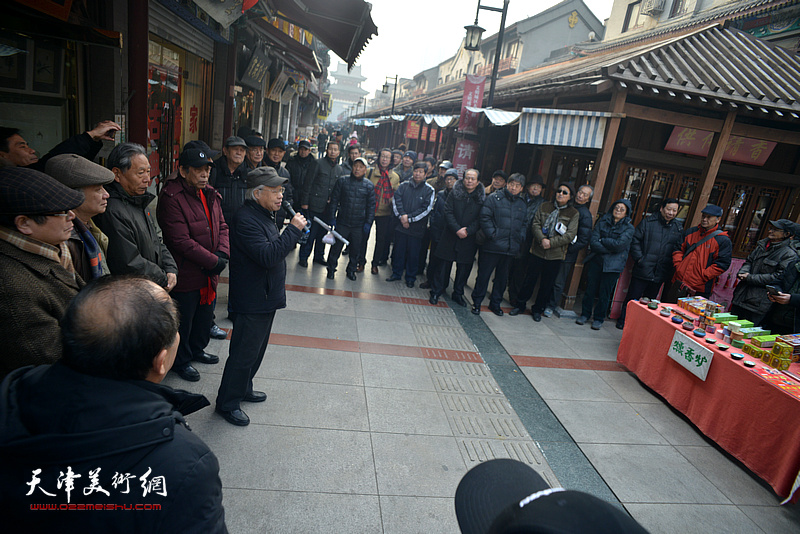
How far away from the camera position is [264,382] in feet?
13.9

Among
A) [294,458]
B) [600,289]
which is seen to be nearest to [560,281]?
[600,289]

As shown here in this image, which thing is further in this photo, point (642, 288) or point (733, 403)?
point (642, 288)

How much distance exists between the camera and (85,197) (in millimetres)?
2549

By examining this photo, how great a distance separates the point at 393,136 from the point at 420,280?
1980cm

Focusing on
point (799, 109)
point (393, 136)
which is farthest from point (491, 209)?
point (393, 136)

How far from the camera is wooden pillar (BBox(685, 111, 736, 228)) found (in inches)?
274

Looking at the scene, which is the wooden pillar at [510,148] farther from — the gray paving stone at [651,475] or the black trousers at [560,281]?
the gray paving stone at [651,475]

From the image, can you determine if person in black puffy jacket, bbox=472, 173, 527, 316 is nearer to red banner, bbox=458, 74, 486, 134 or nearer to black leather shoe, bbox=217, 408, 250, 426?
red banner, bbox=458, 74, 486, 134

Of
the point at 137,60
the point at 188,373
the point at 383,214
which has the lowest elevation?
the point at 188,373

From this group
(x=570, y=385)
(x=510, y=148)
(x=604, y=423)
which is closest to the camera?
(x=604, y=423)

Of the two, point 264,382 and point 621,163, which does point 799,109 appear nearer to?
point 621,163

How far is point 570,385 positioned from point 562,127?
3.89 m

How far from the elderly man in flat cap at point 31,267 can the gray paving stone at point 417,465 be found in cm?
223

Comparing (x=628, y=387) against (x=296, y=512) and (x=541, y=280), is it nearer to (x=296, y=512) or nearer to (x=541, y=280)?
(x=541, y=280)
